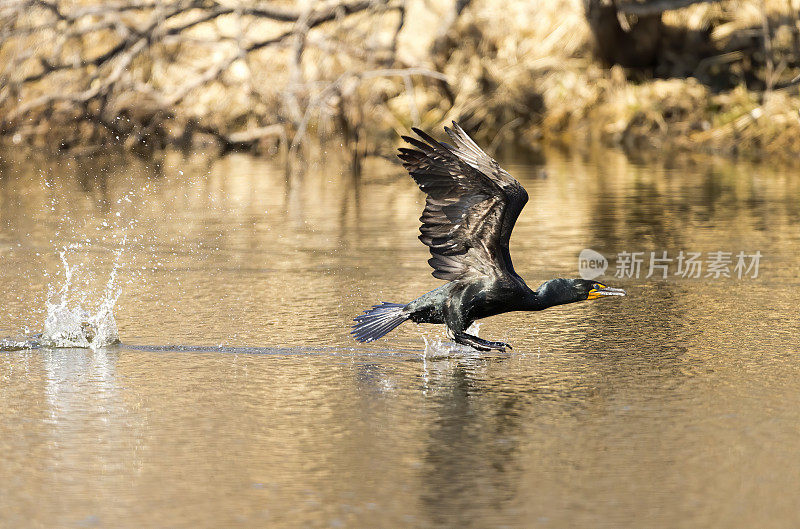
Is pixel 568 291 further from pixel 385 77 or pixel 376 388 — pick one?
pixel 385 77

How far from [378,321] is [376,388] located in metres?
0.84

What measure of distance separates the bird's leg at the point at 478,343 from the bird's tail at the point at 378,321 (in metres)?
0.35

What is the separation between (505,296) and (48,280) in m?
3.77

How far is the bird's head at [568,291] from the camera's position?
6.86 metres

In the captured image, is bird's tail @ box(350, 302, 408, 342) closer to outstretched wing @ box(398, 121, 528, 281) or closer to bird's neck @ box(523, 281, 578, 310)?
outstretched wing @ box(398, 121, 528, 281)

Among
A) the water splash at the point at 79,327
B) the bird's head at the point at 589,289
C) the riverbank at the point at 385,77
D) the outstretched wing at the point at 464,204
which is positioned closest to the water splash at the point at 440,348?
the outstretched wing at the point at 464,204

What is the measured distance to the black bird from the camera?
6.68m

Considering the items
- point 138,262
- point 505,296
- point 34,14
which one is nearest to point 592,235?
point 138,262

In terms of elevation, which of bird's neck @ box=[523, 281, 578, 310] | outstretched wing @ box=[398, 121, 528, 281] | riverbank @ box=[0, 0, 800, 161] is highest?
riverbank @ box=[0, 0, 800, 161]

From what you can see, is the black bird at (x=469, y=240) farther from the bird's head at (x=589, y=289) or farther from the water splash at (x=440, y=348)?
the water splash at (x=440, y=348)

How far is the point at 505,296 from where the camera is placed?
6.82 meters

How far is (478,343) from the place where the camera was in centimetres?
687

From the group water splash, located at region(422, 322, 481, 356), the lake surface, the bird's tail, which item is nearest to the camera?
the lake surface

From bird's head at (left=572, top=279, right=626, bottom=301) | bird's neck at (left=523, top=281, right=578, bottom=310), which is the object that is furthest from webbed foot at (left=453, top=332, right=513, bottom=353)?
bird's head at (left=572, top=279, right=626, bottom=301)
